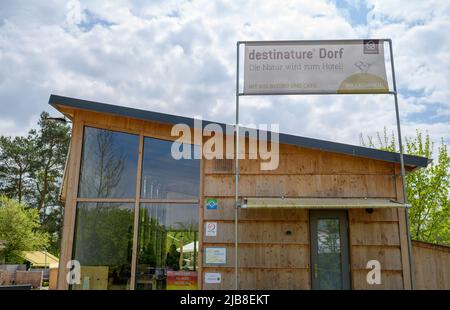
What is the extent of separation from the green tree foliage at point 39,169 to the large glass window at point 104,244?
26.6 metres

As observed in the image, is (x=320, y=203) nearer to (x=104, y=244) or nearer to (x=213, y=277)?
(x=213, y=277)

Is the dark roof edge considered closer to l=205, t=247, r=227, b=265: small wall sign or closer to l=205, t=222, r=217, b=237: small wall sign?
l=205, t=222, r=217, b=237: small wall sign

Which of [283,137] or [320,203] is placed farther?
[283,137]

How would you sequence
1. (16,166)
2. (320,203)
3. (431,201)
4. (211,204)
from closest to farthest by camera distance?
(320,203) < (211,204) < (431,201) < (16,166)

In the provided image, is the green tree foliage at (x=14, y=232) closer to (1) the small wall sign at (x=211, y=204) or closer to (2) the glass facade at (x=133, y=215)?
(2) the glass facade at (x=133, y=215)

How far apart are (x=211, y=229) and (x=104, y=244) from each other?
6.33 feet

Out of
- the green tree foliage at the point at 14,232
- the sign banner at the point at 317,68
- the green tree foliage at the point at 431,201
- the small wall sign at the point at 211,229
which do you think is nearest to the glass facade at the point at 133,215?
the small wall sign at the point at 211,229

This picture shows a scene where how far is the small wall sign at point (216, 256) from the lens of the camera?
6.90 metres

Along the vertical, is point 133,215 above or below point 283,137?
below

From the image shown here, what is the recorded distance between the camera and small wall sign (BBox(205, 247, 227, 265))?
690cm

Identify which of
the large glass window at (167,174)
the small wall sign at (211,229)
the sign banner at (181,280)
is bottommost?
the sign banner at (181,280)


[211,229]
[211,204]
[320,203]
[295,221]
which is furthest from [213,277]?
[320,203]

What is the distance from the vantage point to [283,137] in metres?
6.96
